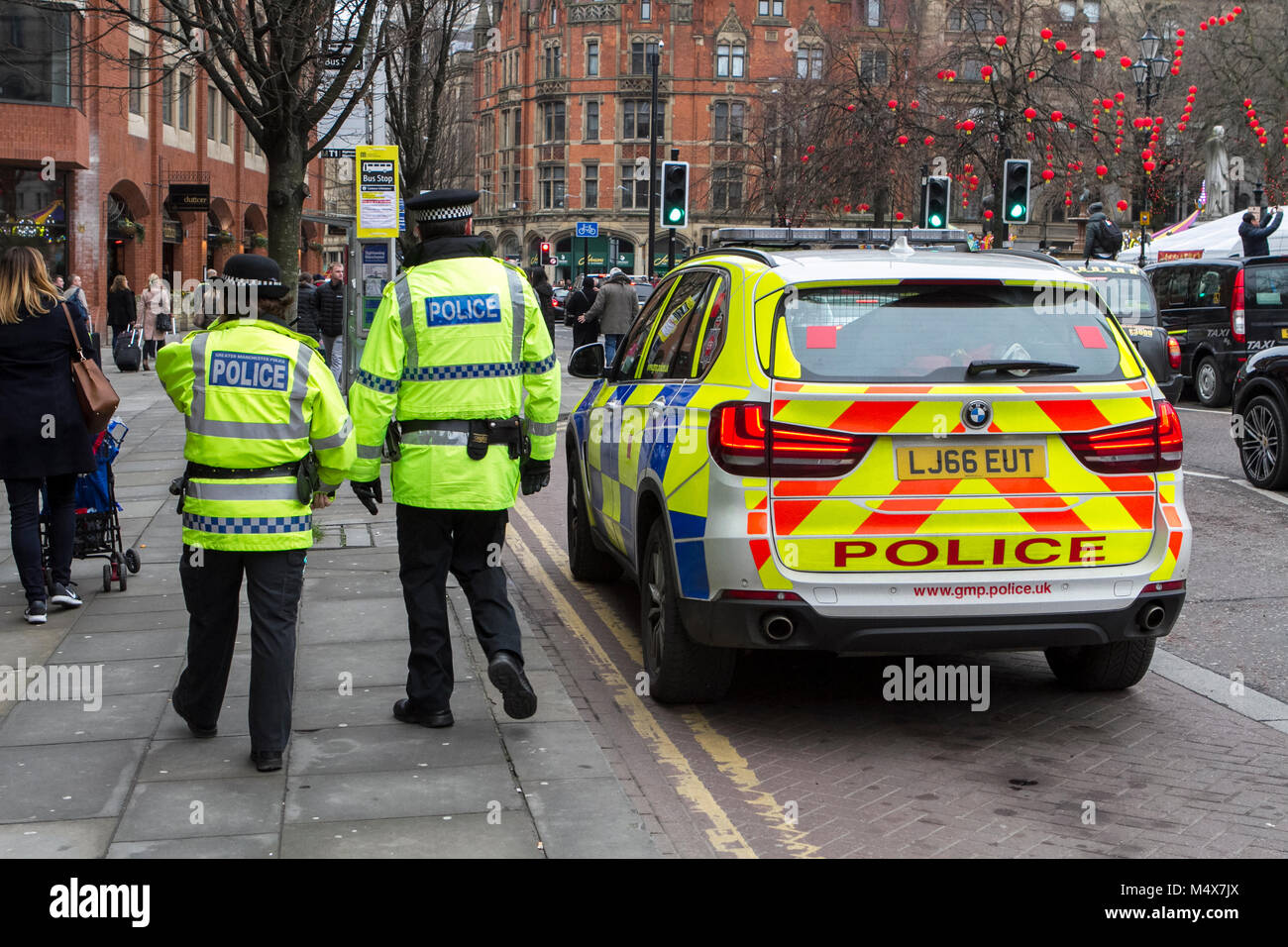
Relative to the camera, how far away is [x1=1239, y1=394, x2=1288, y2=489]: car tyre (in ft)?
39.2

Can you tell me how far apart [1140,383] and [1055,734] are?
1.39 meters

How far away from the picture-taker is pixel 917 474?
5.46 m

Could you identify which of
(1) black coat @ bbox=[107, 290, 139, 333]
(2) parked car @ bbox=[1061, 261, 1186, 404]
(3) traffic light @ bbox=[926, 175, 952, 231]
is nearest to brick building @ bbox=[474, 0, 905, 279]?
(1) black coat @ bbox=[107, 290, 139, 333]

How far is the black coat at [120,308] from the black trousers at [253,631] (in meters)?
24.0

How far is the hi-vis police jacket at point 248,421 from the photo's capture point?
537 centimetres

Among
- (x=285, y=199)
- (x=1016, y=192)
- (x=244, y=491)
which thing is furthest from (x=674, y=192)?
(x=244, y=491)

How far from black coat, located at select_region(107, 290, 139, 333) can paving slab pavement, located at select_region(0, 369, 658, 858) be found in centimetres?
2128

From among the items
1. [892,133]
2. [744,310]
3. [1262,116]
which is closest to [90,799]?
[744,310]

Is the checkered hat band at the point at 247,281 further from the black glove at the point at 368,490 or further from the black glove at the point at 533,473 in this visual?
the black glove at the point at 533,473

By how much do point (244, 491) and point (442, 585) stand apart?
87cm

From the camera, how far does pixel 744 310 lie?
5.91 metres

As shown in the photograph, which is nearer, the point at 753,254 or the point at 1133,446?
the point at 1133,446

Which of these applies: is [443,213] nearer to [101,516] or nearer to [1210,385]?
[101,516]
